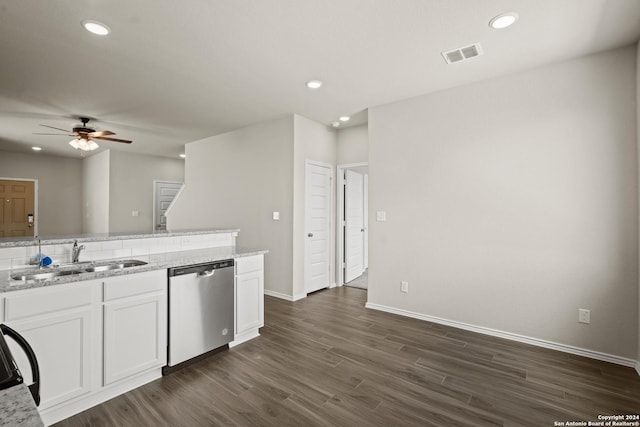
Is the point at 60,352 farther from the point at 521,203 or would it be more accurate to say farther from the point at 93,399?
the point at 521,203

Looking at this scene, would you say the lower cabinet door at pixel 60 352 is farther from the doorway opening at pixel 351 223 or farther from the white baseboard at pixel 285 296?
the doorway opening at pixel 351 223

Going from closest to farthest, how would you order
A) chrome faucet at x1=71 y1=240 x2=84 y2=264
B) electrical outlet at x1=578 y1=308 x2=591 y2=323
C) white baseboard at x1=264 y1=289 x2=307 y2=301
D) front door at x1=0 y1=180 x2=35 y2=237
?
1. chrome faucet at x1=71 y1=240 x2=84 y2=264
2. electrical outlet at x1=578 y1=308 x2=591 y2=323
3. white baseboard at x1=264 y1=289 x2=307 y2=301
4. front door at x1=0 y1=180 x2=35 y2=237

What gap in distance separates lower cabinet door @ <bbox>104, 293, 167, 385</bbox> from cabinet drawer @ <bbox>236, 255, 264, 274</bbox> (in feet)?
2.36

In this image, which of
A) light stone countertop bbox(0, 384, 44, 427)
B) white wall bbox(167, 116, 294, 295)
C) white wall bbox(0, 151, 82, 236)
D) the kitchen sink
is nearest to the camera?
light stone countertop bbox(0, 384, 44, 427)

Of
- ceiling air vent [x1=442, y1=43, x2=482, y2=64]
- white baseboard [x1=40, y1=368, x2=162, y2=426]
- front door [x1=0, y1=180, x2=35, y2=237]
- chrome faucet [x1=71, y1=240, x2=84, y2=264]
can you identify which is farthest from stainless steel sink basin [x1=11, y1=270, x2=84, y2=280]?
front door [x1=0, y1=180, x2=35, y2=237]

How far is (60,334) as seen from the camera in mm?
1847

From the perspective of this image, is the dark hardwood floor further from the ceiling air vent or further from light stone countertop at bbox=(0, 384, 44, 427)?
the ceiling air vent

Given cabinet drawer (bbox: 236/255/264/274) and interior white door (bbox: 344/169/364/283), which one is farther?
interior white door (bbox: 344/169/364/283)

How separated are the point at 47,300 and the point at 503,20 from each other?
3.63 m

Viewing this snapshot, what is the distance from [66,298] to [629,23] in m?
4.43

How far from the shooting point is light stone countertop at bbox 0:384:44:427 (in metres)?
0.55

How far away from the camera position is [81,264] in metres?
2.33

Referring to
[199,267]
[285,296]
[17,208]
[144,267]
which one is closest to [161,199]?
[17,208]

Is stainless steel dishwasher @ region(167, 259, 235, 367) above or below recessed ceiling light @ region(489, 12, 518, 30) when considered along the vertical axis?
below
